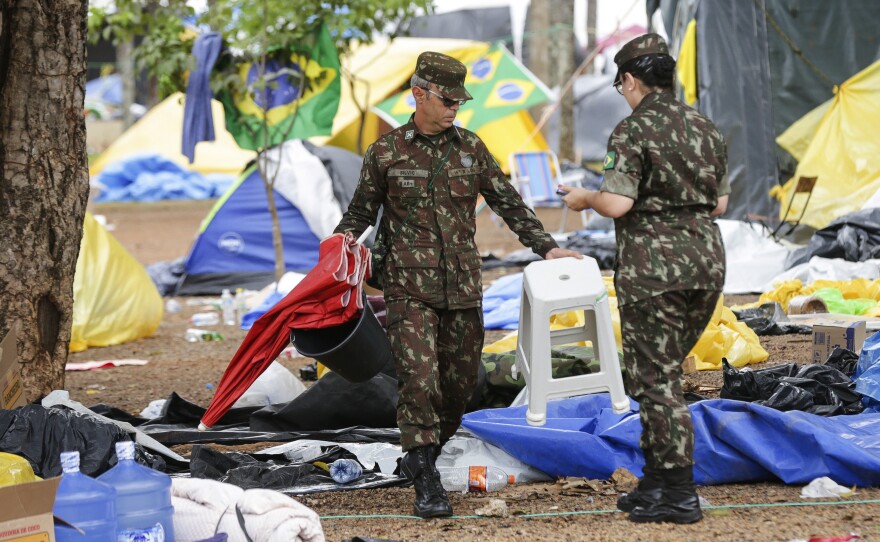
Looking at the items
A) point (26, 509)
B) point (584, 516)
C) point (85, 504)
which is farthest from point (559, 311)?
point (26, 509)

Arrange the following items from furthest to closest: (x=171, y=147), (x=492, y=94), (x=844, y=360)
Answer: (x=171, y=147)
(x=492, y=94)
(x=844, y=360)

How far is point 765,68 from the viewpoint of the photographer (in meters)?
13.5

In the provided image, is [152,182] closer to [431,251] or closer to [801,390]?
[801,390]

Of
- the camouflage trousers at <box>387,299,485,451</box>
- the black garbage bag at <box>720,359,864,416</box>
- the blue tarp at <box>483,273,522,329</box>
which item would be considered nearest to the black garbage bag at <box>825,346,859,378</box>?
the black garbage bag at <box>720,359,864,416</box>

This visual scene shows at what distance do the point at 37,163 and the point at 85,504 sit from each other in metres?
2.49

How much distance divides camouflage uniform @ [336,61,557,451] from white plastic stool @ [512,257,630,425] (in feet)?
0.80

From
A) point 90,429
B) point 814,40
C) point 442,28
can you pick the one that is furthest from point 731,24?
point 442,28

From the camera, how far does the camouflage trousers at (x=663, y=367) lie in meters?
4.05

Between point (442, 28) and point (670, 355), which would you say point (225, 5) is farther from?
point (442, 28)

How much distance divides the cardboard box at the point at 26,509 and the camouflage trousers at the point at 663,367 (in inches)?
76.3

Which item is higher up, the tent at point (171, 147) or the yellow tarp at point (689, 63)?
the yellow tarp at point (689, 63)

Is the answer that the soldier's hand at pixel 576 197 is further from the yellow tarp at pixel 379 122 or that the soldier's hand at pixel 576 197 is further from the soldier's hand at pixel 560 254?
the yellow tarp at pixel 379 122

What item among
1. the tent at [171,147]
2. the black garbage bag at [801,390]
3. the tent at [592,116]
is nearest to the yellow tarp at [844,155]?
the black garbage bag at [801,390]

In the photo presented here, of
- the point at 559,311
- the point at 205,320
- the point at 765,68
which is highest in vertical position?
the point at 765,68
